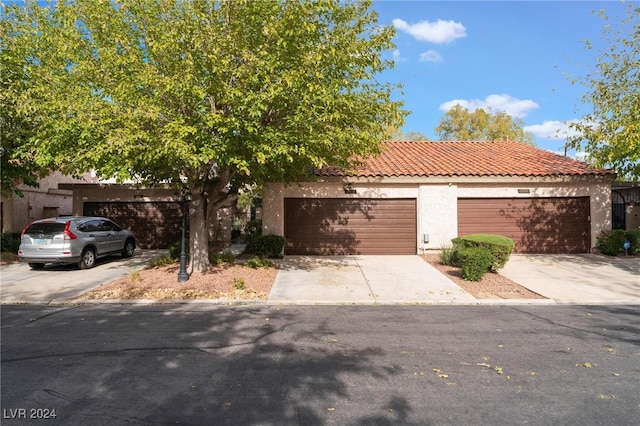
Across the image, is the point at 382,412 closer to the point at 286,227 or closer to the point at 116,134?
the point at 116,134

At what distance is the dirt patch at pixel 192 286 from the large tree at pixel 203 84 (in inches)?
109

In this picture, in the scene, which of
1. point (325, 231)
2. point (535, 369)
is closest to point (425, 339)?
point (535, 369)

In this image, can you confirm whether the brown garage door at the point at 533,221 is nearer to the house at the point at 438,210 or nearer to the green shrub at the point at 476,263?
the house at the point at 438,210

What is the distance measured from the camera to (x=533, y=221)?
49.0 feet

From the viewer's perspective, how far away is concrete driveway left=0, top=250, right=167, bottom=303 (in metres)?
8.65

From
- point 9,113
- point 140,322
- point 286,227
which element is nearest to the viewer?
point 140,322

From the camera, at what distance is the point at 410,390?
416 cm

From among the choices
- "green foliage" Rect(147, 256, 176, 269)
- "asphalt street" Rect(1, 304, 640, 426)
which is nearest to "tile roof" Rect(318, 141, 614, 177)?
"green foliage" Rect(147, 256, 176, 269)

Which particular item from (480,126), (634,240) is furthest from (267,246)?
(480,126)

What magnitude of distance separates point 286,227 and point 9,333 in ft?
31.5

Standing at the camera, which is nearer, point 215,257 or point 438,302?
point 438,302

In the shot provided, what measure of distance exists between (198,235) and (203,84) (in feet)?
14.2

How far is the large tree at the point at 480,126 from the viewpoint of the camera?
32.2 metres

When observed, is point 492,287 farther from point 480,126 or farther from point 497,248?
point 480,126
